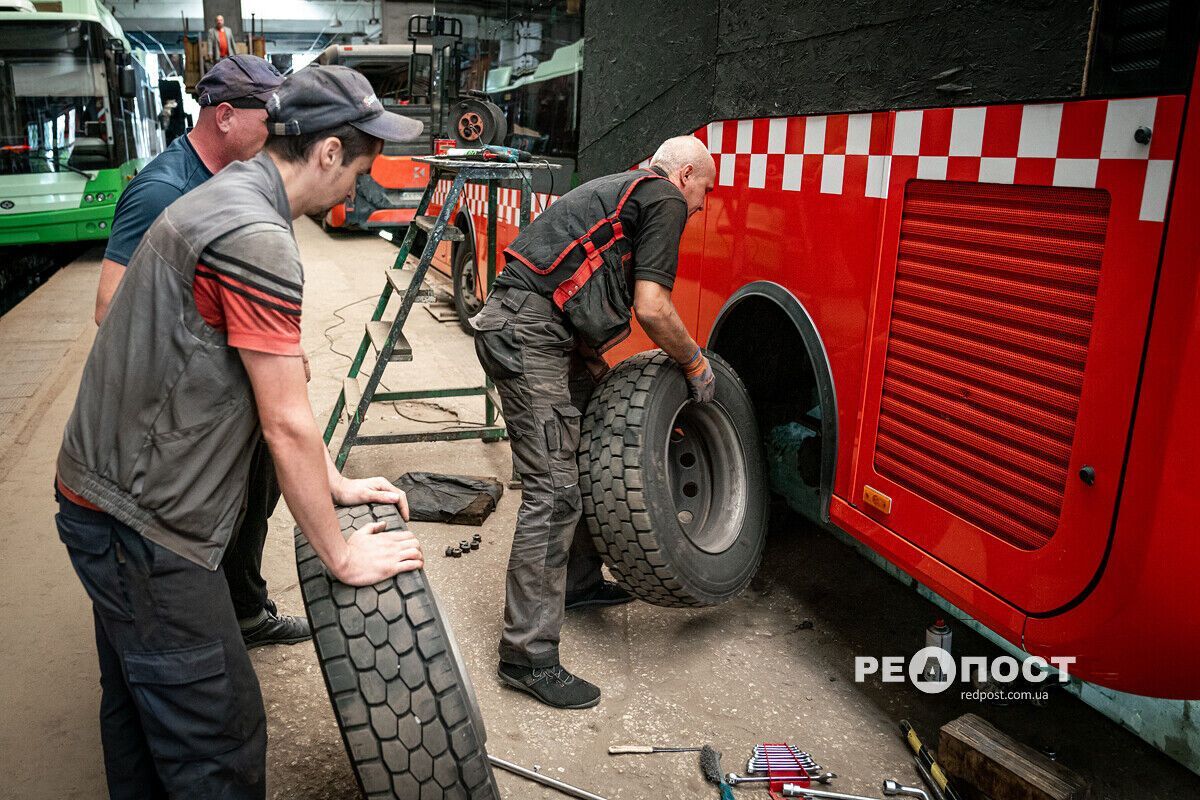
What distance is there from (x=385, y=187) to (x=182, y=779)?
10063 millimetres

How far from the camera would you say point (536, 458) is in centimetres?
256

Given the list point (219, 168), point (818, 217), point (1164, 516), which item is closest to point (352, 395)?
point (219, 168)

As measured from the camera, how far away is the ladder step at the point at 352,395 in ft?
12.6

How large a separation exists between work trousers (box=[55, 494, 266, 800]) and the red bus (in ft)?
5.14

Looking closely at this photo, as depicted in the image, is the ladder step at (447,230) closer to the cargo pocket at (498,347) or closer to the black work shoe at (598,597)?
the cargo pocket at (498,347)

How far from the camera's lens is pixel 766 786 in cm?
221

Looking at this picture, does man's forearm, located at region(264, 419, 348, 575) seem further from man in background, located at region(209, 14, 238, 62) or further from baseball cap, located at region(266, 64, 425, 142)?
man in background, located at region(209, 14, 238, 62)

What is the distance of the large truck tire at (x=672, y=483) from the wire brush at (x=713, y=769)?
474 millimetres

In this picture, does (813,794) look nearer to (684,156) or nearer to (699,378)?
(699,378)

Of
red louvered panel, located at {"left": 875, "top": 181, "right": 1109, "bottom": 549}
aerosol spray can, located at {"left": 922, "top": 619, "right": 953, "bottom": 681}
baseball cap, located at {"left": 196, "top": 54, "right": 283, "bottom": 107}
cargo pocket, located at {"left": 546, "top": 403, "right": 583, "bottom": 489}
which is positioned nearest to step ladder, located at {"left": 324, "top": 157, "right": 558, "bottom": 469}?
baseball cap, located at {"left": 196, "top": 54, "right": 283, "bottom": 107}

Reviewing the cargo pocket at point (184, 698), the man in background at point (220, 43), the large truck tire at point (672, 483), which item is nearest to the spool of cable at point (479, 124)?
the large truck tire at point (672, 483)

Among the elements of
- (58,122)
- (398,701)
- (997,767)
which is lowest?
(997,767)

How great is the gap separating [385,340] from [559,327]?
55.0 inches

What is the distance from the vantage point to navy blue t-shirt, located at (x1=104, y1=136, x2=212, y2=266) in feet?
7.54
